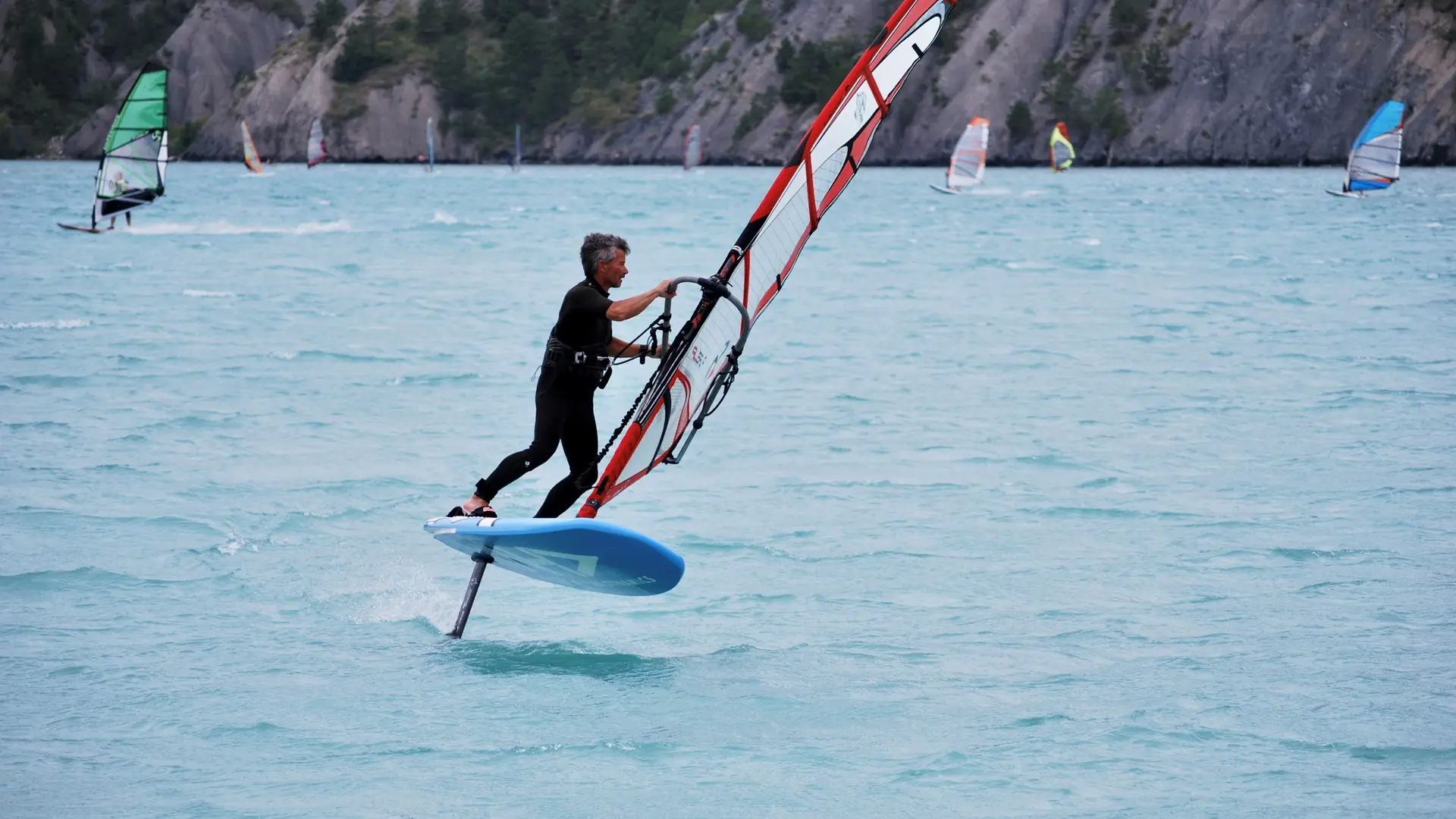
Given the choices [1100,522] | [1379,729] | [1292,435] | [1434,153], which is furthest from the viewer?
[1434,153]

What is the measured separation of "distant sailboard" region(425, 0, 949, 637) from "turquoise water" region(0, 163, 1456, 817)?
3.95ft

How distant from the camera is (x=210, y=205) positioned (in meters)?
76.0

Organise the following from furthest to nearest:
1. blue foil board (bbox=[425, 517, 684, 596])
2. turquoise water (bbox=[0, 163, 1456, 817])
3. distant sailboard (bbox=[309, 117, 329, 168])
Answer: distant sailboard (bbox=[309, 117, 329, 168]) → blue foil board (bbox=[425, 517, 684, 596]) → turquoise water (bbox=[0, 163, 1456, 817])

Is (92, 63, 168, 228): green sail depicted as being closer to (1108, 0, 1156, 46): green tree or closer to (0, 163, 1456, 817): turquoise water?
(0, 163, 1456, 817): turquoise water

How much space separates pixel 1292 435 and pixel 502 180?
11405 centimetres

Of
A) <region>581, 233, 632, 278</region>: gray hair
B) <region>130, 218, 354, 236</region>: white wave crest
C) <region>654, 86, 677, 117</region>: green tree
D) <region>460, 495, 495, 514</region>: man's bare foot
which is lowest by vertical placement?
<region>130, 218, 354, 236</region>: white wave crest

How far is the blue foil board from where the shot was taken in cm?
846

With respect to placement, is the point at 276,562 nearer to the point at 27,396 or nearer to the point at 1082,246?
the point at 27,396

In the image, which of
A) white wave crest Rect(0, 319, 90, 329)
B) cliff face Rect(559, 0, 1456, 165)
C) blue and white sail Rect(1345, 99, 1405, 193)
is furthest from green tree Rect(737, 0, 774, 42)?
white wave crest Rect(0, 319, 90, 329)

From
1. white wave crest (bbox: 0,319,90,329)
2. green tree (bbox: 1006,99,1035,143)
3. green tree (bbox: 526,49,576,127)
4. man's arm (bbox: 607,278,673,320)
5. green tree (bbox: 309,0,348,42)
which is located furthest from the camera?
green tree (bbox: 309,0,348,42)

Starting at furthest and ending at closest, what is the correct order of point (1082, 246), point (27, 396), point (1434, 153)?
point (1434, 153), point (1082, 246), point (27, 396)

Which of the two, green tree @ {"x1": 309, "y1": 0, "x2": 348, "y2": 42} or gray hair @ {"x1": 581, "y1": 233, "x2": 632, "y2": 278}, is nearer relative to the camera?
gray hair @ {"x1": 581, "y1": 233, "x2": 632, "y2": 278}

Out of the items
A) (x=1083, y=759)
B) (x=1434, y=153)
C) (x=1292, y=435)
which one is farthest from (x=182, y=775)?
(x=1434, y=153)

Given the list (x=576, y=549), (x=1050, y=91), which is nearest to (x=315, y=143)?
(x=1050, y=91)
